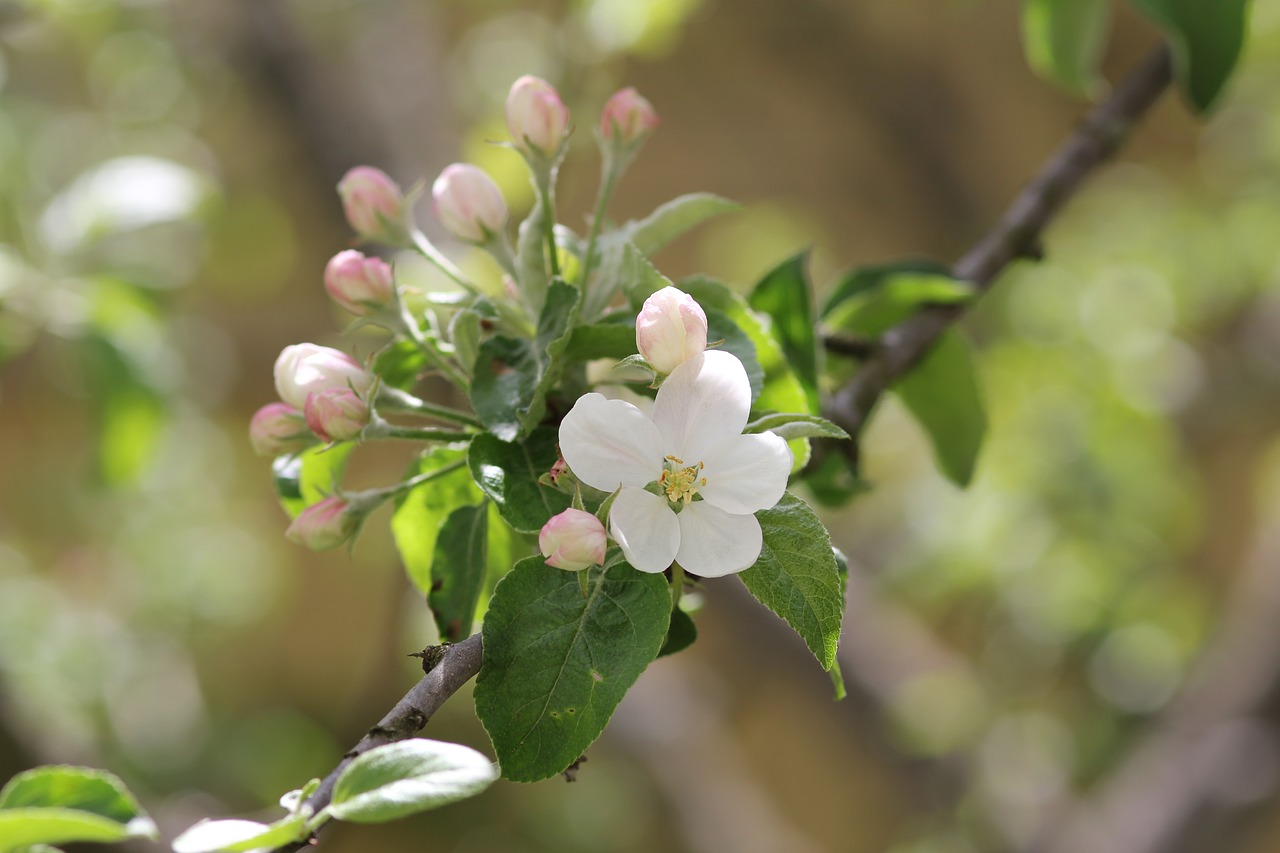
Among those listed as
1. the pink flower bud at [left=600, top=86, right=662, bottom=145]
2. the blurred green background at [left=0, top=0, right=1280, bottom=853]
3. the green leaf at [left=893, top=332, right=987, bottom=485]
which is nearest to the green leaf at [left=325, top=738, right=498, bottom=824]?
the pink flower bud at [left=600, top=86, right=662, bottom=145]

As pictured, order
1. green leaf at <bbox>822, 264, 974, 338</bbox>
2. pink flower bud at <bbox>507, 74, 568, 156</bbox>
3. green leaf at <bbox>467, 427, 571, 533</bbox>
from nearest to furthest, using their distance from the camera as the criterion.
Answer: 1. green leaf at <bbox>467, 427, 571, 533</bbox>
2. pink flower bud at <bbox>507, 74, 568, 156</bbox>
3. green leaf at <bbox>822, 264, 974, 338</bbox>

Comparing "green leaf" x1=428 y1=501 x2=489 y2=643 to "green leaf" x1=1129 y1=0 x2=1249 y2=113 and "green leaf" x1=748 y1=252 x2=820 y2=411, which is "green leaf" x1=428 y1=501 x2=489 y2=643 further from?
"green leaf" x1=1129 y1=0 x2=1249 y2=113

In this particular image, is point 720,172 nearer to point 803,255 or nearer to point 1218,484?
point 1218,484

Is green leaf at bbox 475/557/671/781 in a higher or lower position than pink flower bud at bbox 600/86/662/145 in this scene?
lower

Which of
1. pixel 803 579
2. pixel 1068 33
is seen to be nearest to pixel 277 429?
pixel 803 579

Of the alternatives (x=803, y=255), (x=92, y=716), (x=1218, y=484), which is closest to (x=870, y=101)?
(x=1218, y=484)

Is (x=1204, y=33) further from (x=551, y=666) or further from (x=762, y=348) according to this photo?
(x=551, y=666)
